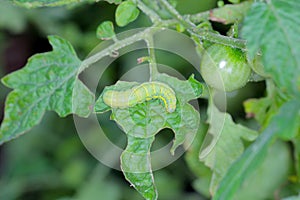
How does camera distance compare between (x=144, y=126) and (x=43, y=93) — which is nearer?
(x=144, y=126)

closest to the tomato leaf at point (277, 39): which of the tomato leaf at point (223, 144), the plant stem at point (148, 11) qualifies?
the plant stem at point (148, 11)

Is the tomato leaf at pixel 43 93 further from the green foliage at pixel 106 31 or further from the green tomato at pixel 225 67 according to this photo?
the green tomato at pixel 225 67

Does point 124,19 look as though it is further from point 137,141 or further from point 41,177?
point 41,177

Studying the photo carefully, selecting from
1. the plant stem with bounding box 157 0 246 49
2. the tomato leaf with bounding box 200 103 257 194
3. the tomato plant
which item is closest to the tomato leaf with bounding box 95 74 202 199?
the tomato plant

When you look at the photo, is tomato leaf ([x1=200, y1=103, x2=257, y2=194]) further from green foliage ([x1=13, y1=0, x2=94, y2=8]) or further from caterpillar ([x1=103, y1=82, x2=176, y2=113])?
green foliage ([x1=13, y1=0, x2=94, y2=8])

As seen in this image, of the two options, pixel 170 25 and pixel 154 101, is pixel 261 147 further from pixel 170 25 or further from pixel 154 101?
pixel 170 25

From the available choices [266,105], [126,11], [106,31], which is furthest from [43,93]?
[266,105]

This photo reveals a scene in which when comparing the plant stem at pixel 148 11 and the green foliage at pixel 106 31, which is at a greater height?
the plant stem at pixel 148 11
